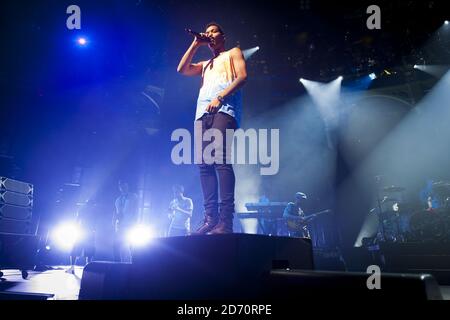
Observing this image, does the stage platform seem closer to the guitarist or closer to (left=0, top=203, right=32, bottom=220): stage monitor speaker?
(left=0, top=203, right=32, bottom=220): stage monitor speaker

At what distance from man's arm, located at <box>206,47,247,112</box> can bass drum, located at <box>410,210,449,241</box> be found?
246 inches

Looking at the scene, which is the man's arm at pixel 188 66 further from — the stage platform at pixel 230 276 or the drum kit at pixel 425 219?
the drum kit at pixel 425 219

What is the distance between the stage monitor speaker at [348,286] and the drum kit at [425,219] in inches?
233

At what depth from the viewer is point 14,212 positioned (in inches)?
205

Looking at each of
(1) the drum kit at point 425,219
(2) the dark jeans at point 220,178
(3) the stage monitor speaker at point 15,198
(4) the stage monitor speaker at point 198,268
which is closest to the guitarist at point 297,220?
(1) the drum kit at point 425,219

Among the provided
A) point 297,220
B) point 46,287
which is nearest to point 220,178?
point 46,287

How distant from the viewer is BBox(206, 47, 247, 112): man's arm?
8.41 ft

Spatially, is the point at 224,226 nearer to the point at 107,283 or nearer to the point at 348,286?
the point at 107,283

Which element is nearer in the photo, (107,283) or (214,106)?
(107,283)

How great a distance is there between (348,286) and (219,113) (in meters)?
1.77

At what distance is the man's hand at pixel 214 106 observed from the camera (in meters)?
2.55

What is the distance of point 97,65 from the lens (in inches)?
320

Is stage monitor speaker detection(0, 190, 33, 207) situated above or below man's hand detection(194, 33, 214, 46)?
below

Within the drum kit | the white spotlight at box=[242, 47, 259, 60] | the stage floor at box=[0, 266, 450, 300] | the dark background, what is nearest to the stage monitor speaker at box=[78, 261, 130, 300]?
the stage floor at box=[0, 266, 450, 300]
